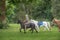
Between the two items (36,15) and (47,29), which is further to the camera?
(36,15)

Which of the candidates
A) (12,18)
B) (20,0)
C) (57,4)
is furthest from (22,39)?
(12,18)

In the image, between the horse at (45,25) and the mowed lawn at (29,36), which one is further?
the horse at (45,25)

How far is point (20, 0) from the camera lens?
25859 mm

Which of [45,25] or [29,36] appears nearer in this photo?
[29,36]

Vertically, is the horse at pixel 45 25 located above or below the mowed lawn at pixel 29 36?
below

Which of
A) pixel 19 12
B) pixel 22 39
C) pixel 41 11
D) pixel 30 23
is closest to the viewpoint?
pixel 22 39

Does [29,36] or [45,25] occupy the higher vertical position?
[29,36]

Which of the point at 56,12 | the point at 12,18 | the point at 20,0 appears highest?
the point at 20,0

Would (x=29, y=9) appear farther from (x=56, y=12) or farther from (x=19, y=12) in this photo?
(x=56, y=12)

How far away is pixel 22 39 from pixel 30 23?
177 inches

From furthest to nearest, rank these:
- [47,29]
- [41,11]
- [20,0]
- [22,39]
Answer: [41,11], [20,0], [47,29], [22,39]

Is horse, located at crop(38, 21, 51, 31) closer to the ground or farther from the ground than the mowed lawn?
closer to the ground

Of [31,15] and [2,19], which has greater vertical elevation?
[2,19]

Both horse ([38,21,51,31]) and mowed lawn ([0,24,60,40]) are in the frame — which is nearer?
mowed lawn ([0,24,60,40])
